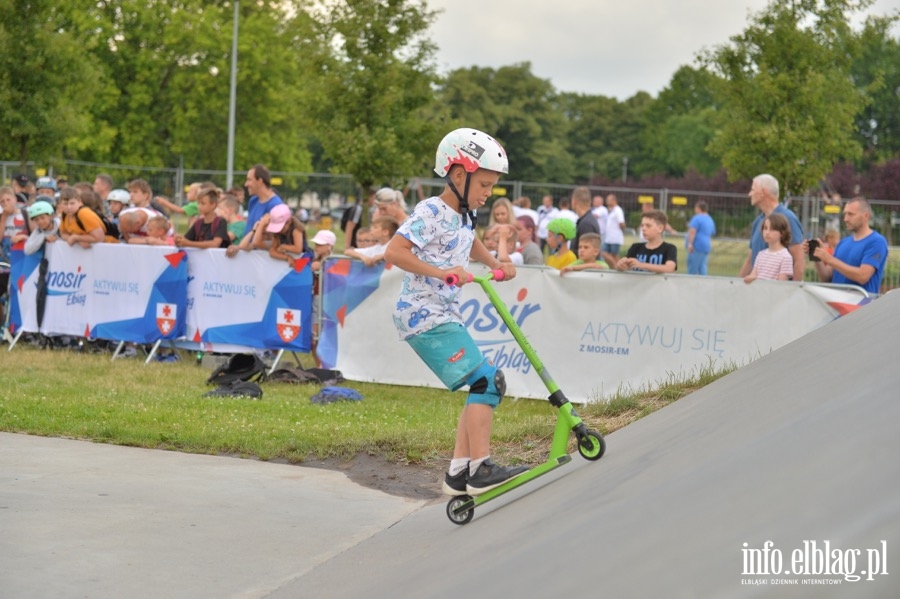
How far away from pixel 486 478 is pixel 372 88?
24607mm

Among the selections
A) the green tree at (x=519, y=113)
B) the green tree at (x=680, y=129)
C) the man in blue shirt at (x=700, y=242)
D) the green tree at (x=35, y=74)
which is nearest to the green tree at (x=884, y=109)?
the green tree at (x=680, y=129)

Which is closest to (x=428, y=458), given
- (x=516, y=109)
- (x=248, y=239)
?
(x=248, y=239)

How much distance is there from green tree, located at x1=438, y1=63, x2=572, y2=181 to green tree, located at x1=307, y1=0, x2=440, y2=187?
2722 inches

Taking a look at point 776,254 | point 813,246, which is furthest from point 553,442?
point 776,254

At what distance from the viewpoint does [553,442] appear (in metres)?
5.77

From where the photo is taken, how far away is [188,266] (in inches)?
531

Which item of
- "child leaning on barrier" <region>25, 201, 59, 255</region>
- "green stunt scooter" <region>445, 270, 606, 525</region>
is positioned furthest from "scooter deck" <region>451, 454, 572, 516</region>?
"child leaning on barrier" <region>25, 201, 59, 255</region>

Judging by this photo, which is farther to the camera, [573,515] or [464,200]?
[464,200]

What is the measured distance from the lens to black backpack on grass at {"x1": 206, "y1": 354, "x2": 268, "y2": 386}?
11641 mm

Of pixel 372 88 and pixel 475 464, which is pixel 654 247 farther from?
pixel 372 88

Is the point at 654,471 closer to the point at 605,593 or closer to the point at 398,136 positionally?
the point at 605,593

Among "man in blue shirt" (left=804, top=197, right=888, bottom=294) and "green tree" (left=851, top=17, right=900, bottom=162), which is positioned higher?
"green tree" (left=851, top=17, right=900, bottom=162)

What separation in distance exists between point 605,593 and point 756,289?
7804mm

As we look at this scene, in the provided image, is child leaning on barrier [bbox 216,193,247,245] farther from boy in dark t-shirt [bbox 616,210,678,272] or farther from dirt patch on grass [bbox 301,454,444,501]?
dirt patch on grass [bbox 301,454,444,501]
